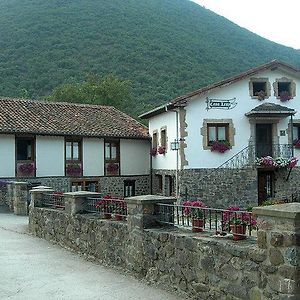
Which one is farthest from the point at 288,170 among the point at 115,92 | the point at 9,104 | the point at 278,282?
the point at 115,92

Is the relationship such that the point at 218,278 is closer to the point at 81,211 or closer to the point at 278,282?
the point at 278,282

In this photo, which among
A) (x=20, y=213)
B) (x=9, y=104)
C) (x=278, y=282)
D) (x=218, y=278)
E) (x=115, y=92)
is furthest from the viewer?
(x=115, y=92)

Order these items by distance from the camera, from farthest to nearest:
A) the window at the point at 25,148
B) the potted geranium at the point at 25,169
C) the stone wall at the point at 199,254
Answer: the window at the point at 25,148 → the potted geranium at the point at 25,169 → the stone wall at the point at 199,254

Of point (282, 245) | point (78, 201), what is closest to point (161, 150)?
point (78, 201)

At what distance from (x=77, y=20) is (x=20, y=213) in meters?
64.9

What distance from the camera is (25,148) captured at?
25484mm

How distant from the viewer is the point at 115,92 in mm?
47562

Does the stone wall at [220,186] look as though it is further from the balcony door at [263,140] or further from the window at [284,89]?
the window at [284,89]

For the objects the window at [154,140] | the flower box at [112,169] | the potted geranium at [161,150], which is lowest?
the flower box at [112,169]

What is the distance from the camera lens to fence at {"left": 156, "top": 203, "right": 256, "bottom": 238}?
6961mm

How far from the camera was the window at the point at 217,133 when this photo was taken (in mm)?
24094

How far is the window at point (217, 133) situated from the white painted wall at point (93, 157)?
21.8ft

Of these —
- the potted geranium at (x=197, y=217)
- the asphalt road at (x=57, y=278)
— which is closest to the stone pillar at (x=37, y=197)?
the asphalt road at (x=57, y=278)

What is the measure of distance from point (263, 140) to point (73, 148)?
1001cm
